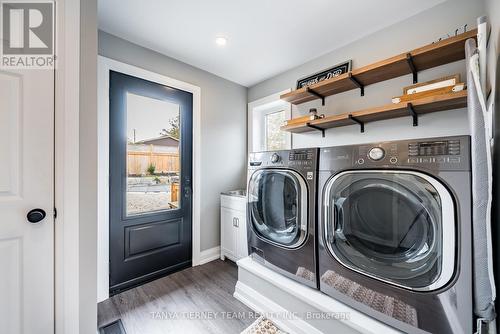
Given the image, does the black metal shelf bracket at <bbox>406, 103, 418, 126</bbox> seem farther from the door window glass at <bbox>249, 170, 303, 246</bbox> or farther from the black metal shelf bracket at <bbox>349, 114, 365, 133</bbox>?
the door window glass at <bbox>249, 170, 303, 246</bbox>

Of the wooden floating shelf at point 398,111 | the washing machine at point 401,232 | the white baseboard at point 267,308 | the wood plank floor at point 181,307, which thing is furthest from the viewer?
the wood plank floor at point 181,307

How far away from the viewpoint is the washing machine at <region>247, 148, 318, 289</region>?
141cm

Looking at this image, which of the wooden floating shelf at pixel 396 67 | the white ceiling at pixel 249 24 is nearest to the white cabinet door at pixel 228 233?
the wooden floating shelf at pixel 396 67

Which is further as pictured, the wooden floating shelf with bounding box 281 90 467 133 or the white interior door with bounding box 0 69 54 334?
the wooden floating shelf with bounding box 281 90 467 133

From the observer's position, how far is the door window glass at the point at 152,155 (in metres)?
1.97

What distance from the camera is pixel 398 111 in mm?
1517

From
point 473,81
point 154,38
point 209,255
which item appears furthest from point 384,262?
point 154,38

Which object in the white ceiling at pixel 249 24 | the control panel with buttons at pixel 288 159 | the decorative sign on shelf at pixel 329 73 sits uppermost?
the white ceiling at pixel 249 24

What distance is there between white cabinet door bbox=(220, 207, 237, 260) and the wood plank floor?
337mm

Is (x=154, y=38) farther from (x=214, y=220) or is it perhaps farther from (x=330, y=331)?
(x=330, y=331)

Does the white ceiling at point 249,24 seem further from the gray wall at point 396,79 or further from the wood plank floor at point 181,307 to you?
the wood plank floor at point 181,307

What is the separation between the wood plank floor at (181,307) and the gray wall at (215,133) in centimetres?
55

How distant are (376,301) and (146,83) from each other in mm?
2537

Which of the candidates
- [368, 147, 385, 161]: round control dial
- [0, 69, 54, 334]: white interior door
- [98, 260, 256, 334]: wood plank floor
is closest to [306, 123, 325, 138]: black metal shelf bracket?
[368, 147, 385, 161]: round control dial
